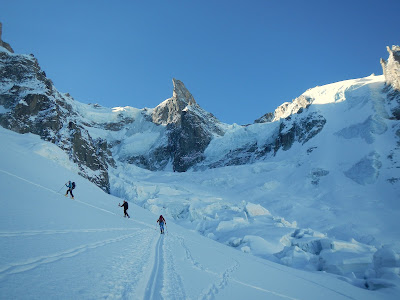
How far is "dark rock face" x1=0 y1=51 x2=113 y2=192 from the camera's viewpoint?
6031cm

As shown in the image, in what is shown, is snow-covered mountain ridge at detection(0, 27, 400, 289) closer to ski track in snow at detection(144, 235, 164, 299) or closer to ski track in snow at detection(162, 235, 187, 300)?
ski track in snow at detection(162, 235, 187, 300)

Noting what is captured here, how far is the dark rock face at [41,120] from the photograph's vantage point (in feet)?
198

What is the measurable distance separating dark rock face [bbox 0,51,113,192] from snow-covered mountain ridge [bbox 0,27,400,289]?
0.91 feet

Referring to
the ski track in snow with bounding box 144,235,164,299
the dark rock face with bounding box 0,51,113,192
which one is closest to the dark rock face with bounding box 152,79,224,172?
the dark rock face with bounding box 0,51,113,192

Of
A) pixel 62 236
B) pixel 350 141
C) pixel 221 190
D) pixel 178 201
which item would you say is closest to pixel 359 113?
pixel 350 141

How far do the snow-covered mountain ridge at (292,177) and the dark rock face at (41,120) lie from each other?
0.91 ft

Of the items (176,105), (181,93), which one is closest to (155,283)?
(176,105)

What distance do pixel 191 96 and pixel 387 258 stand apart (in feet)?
527

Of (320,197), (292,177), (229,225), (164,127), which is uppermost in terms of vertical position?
(164,127)

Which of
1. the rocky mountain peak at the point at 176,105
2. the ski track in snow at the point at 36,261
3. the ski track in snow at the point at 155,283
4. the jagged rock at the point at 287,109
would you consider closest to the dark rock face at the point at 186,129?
the rocky mountain peak at the point at 176,105

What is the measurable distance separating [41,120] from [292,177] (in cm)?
6670

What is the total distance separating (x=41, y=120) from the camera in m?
62.7

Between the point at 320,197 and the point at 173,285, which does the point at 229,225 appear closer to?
the point at 173,285

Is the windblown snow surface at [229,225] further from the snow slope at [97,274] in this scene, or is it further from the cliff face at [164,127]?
the cliff face at [164,127]
